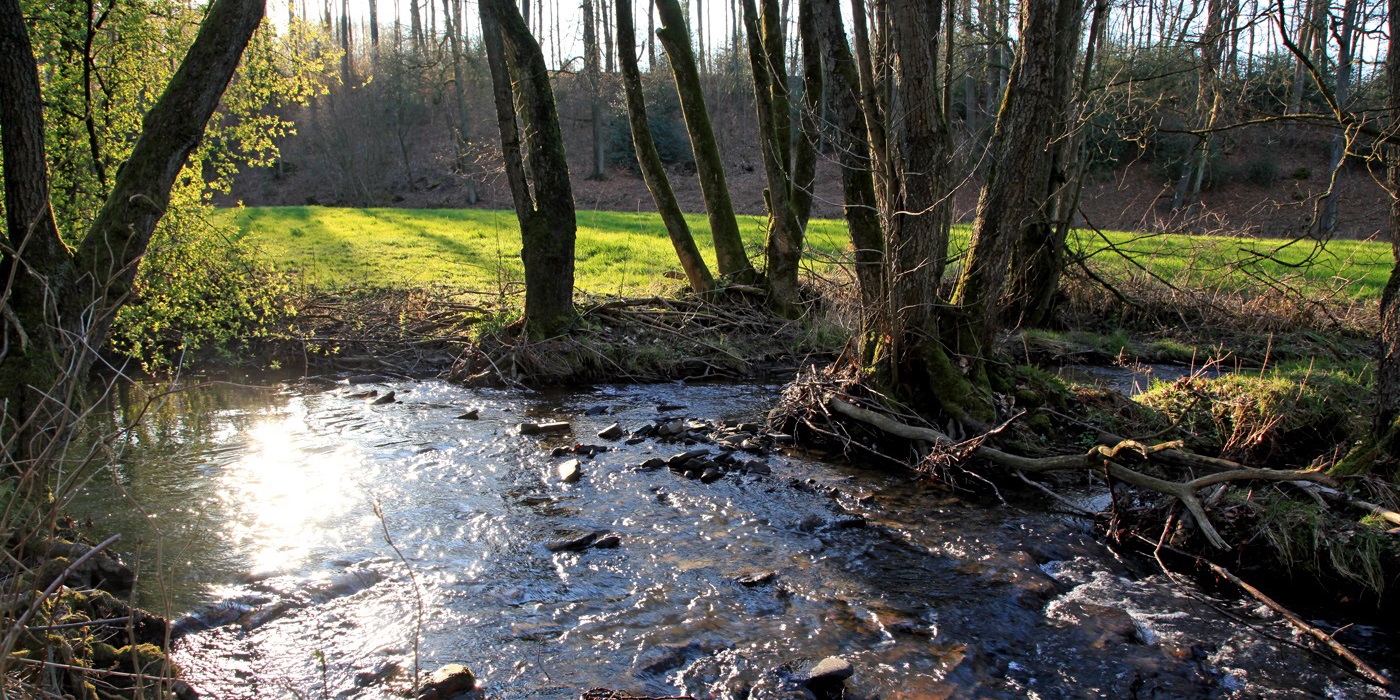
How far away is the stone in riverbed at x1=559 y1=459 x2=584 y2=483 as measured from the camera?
299 inches

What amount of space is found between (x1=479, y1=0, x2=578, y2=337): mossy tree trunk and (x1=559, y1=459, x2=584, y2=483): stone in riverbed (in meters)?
4.22

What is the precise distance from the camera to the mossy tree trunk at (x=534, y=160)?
36.9 ft

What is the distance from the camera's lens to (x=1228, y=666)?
4.62 metres

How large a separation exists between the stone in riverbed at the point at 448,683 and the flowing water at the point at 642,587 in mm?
159

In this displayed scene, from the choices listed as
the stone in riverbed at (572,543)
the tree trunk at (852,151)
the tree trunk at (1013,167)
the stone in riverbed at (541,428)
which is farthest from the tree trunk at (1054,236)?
the stone in riverbed at (572,543)

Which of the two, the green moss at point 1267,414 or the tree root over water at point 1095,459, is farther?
the green moss at point 1267,414

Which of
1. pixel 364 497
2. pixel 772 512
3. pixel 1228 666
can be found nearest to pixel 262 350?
pixel 364 497

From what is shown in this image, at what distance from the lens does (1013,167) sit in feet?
25.9

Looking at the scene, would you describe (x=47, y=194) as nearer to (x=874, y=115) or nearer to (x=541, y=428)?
(x=541, y=428)

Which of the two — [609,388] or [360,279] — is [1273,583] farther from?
[360,279]

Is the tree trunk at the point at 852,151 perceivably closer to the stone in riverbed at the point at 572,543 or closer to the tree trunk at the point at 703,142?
the stone in riverbed at the point at 572,543

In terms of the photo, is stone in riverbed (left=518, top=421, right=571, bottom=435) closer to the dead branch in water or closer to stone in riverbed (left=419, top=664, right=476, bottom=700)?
the dead branch in water

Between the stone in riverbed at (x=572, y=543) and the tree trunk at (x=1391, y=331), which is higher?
the tree trunk at (x=1391, y=331)

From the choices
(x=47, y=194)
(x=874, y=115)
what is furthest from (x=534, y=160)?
(x=47, y=194)
